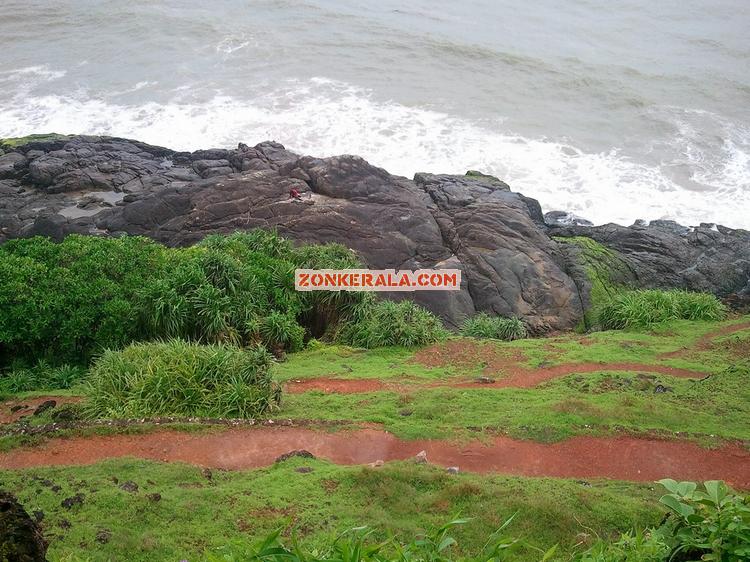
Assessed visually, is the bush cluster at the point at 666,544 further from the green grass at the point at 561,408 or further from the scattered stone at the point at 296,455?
the green grass at the point at 561,408

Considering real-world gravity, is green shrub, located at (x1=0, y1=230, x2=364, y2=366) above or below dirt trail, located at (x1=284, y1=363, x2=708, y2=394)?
above

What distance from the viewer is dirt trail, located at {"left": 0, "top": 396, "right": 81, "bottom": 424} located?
11.1 meters

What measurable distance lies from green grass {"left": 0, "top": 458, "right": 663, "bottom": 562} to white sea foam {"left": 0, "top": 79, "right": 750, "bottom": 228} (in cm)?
2008

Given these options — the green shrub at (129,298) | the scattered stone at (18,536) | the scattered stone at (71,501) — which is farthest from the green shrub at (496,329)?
the scattered stone at (18,536)

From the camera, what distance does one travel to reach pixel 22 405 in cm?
1160

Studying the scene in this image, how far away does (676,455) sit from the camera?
31.0 feet

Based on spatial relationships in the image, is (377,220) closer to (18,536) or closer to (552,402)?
(552,402)

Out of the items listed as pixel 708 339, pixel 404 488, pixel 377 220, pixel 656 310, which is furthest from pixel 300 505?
pixel 377 220

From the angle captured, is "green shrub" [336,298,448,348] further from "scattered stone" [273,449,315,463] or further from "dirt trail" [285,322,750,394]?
"scattered stone" [273,449,315,463]

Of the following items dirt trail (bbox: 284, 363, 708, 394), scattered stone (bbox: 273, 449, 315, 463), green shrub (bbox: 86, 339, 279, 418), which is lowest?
dirt trail (bbox: 284, 363, 708, 394)

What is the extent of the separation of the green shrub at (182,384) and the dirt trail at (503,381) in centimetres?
127

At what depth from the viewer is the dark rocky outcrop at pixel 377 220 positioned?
64.8 feet

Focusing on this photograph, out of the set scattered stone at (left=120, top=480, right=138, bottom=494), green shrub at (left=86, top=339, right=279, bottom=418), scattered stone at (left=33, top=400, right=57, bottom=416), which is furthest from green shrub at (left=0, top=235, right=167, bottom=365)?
scattered stone at (left=120, top=480, right=138, bottom=494)

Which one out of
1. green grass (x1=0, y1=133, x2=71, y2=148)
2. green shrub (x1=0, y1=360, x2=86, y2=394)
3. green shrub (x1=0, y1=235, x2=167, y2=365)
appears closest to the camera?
green shrub (x1=0, y1=360, x2=86, y2=394)
